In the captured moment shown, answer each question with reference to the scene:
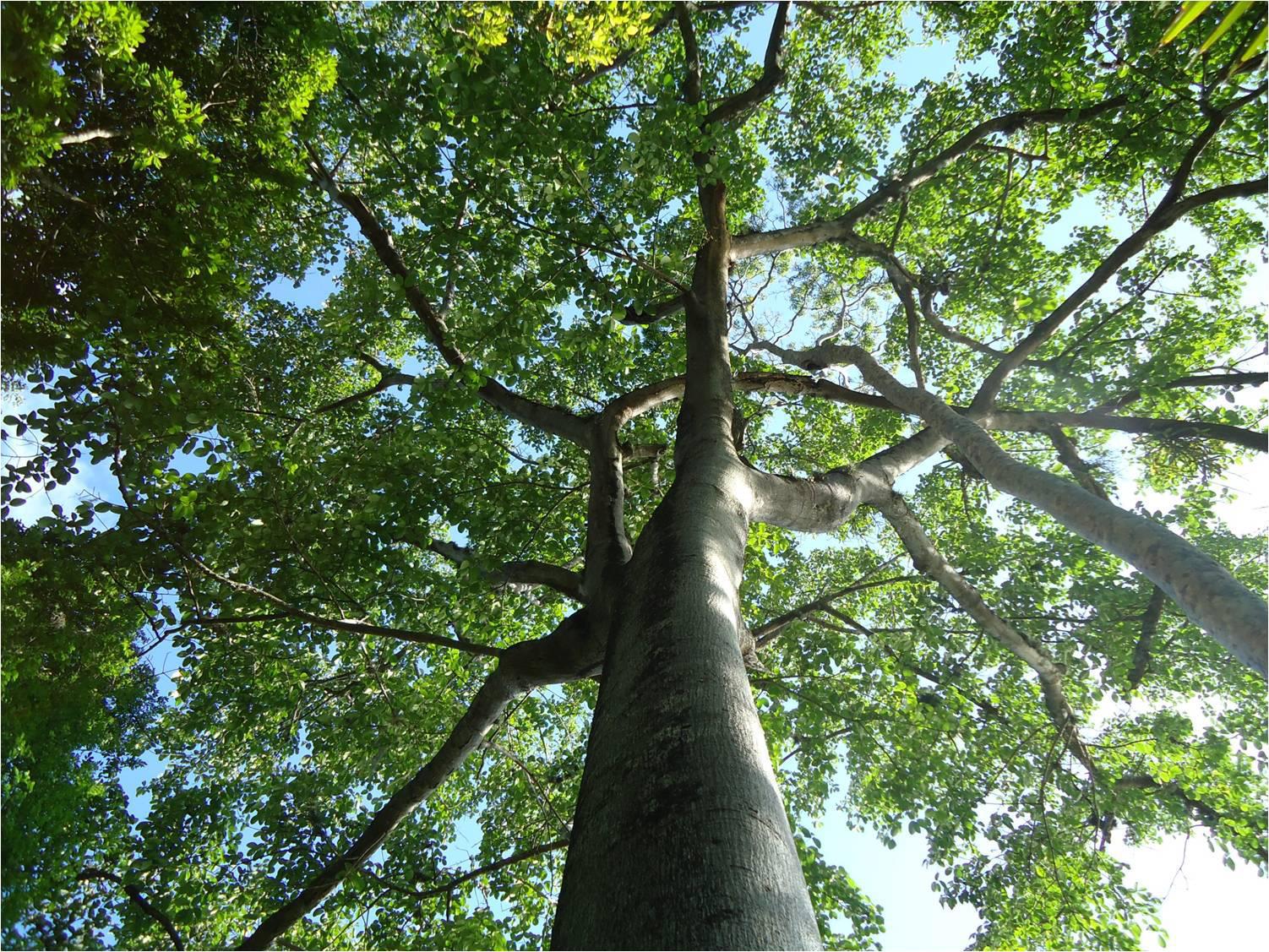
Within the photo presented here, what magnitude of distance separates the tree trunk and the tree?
0.01 meters

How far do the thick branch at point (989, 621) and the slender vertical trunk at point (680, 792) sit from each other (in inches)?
150

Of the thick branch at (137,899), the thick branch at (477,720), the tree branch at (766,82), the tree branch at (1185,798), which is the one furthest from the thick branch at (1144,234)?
the thick branch at (137,899)

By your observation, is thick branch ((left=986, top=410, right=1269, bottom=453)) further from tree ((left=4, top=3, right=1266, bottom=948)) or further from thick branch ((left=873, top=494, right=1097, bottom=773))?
thick branch ((left=873, top=494, right=1097, bottom=773))

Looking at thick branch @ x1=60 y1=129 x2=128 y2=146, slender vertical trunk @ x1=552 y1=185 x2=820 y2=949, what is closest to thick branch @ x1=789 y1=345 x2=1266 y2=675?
slender vertical trunk @ x1=552 y1=185 x2=820 y2=949

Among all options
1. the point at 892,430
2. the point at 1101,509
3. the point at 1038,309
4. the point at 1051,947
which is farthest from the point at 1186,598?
the point at 892,430

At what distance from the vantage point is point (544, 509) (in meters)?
6.72

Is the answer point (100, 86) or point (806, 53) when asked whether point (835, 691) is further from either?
point (806, 53)

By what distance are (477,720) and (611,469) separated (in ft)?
6.39

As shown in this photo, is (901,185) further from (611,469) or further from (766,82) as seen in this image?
(611,469)

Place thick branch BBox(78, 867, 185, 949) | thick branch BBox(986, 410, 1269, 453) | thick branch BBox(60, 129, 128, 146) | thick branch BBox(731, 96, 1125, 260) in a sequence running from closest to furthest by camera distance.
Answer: thick branch BBox(78, 867, 185, 949)
thick branch BBox(60, 129, 128, 146)
thick branch BBox(986, 410, 1269, 453)
thick branch BBox(731, 96, 1125, 260)

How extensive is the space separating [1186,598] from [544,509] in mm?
5182

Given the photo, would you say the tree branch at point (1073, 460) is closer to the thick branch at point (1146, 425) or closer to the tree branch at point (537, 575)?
the thick branch at point (1146, 425)

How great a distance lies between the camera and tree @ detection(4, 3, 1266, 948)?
338 centimetres

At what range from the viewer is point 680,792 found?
161 cm
